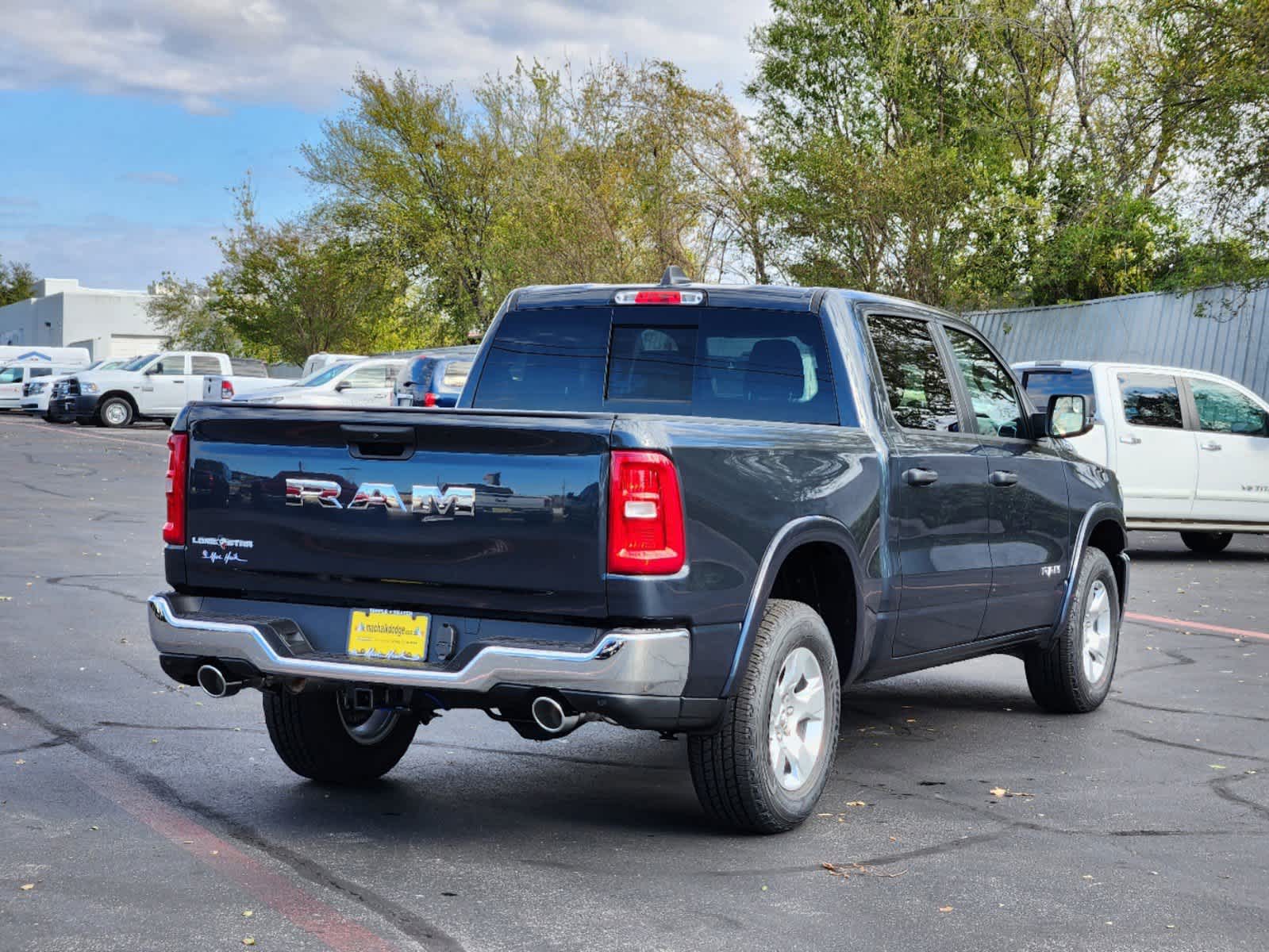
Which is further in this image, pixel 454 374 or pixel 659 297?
pixel 454 374

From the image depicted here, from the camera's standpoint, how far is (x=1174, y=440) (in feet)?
52.1

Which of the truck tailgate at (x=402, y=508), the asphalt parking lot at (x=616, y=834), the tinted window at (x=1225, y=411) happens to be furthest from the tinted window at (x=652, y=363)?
the tinted window at (x=1225, y=411)

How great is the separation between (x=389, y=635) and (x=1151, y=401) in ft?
40.2

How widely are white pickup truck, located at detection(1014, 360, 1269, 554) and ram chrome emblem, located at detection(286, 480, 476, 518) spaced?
34.9 feet

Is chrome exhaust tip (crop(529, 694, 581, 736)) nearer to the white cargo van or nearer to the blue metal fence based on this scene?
the blue metal fence

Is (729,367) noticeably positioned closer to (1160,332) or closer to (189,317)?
(1160,332)

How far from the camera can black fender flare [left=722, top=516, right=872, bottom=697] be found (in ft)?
17.2

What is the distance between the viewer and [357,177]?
52.5 meters

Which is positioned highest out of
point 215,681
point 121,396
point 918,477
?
point 918,477

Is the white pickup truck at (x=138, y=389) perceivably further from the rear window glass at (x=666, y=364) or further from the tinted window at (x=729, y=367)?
the tinted window at (x=729, y=367)

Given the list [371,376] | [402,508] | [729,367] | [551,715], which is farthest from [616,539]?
[371,376]

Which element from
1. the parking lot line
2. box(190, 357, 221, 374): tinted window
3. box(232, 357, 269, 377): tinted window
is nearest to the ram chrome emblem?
the parking lot line

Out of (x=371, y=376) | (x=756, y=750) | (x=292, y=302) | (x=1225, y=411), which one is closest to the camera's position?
(x=756, y=750)

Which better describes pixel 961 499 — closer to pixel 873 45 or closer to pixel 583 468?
pixel 583 468
